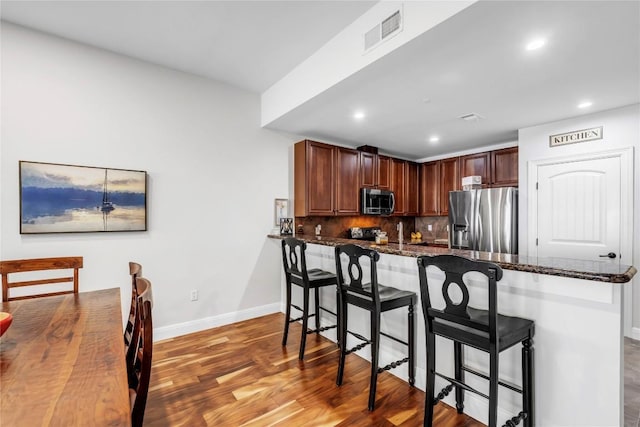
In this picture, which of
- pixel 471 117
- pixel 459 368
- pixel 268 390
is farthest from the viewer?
pixel 471 117

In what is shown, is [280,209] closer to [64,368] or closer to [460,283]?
[460,283]

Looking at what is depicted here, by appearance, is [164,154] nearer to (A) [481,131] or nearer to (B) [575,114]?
(A) [481,131]

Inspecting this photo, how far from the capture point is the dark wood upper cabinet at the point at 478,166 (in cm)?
484

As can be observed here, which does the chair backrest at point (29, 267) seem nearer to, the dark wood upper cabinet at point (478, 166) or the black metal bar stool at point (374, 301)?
the black metal bar stool at point (374, 301)

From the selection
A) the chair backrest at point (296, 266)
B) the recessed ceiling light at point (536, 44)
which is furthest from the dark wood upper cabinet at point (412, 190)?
the recessed ceiling light at point (536, 44)

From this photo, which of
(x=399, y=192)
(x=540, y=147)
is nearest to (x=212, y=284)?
(x=399, y=192)

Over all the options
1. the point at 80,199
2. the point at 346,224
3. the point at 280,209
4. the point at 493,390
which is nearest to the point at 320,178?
the point at 280,209

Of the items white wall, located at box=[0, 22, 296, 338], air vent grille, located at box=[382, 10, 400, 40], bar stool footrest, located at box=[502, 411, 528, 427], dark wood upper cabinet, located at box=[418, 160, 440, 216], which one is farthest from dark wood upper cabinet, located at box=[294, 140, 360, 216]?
bar stool footrest, located at box=[502, 411, 528, 427]

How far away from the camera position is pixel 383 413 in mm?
2045

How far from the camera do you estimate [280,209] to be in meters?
4.18

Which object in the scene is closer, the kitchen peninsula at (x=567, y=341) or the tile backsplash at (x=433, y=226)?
the kitchen peninsula at (x=567, y=341)

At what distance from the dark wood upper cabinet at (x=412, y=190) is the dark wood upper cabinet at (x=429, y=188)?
11 centimetres

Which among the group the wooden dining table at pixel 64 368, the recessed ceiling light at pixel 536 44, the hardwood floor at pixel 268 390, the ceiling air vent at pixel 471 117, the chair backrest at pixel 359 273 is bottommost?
the hardwood floor at pixel 268 390

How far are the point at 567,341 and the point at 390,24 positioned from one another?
89.6 inches
